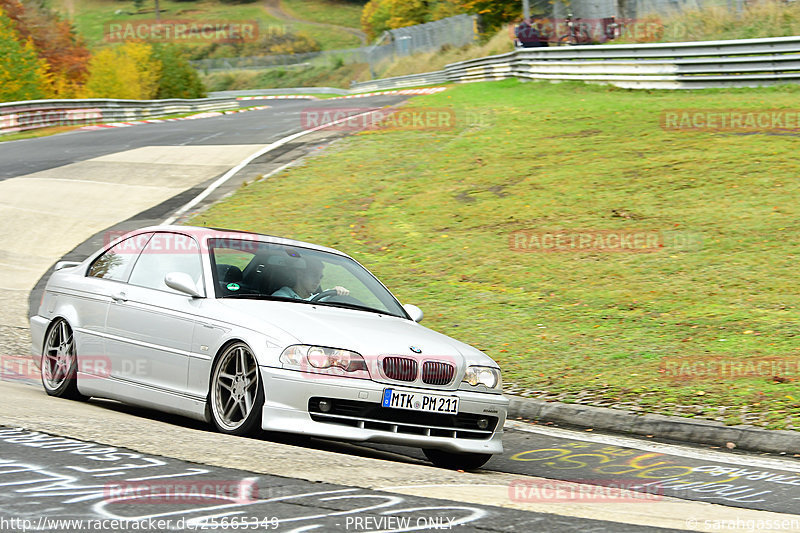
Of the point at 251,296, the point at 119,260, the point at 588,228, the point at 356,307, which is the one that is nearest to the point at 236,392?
the point at 251,296

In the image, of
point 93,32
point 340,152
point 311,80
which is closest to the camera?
point 340,152

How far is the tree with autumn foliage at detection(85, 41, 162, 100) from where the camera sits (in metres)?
50.6

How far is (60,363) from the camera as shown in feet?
26.3

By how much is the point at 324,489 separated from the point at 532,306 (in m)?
7.17

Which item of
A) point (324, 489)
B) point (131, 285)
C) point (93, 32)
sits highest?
point (93, 32)

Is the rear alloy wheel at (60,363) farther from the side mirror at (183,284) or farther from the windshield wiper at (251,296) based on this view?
the windshield wiper at (251,296)

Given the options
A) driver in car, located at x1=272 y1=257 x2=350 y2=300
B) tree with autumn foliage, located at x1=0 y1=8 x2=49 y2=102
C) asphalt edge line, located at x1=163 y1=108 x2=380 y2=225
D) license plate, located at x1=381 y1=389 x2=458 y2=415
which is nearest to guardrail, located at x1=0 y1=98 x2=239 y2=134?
tree with autumn foliage, located at x1=0 y1=8 x2=49 y2=102

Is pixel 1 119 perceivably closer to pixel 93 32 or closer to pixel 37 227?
pixel 37 227

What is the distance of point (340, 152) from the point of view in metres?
22.3

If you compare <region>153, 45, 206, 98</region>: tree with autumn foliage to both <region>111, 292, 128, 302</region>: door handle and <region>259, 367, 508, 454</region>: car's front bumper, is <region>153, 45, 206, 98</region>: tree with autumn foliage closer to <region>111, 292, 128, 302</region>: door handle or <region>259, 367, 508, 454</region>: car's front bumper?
<region>111, 292, 128, 302</region>: door handle

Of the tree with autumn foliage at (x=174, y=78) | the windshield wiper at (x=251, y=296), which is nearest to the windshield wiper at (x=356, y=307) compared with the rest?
the windshield wiper at (x=251, y=296)

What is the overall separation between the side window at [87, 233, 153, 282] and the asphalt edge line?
312 inches

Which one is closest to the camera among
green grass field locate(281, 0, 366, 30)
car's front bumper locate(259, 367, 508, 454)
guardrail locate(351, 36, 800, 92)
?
car's front bumper locate(259, 367, 508, 454)

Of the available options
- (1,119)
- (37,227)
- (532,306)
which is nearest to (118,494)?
(532,306)
